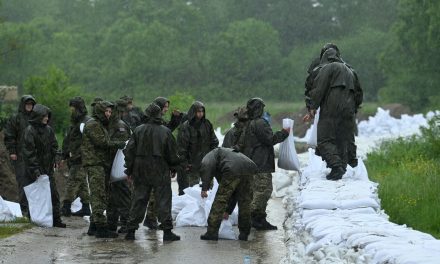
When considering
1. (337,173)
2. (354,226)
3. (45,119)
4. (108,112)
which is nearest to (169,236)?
(108,112)

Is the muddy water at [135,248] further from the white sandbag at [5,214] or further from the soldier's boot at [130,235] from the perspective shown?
the white sandbag at [5,214]

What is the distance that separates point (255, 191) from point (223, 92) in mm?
66837

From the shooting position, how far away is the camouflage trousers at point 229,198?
1435 centimetres

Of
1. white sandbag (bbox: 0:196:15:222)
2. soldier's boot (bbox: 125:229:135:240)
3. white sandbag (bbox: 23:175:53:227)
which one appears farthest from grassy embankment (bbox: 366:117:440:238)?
white sandbag (bbox: 0:196:15:222)

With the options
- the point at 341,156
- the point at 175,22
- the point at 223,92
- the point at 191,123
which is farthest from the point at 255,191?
the point at 175,22

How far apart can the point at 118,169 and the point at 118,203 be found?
0.49 metres

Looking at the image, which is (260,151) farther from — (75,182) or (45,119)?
(75,182)

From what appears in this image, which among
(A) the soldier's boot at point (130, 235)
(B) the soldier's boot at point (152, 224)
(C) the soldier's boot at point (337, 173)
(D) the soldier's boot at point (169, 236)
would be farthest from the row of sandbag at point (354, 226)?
(A) the soldier's boot at point (130, 235)

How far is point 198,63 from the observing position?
86000mm

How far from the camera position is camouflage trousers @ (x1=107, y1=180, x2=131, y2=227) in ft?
49.8

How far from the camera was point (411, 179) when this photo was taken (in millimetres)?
17875

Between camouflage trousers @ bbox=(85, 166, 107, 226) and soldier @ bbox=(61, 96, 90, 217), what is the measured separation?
80.6 inches

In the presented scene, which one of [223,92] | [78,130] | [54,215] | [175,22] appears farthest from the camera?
[175,22]

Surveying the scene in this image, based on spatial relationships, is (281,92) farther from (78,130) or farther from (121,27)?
(78,130)
